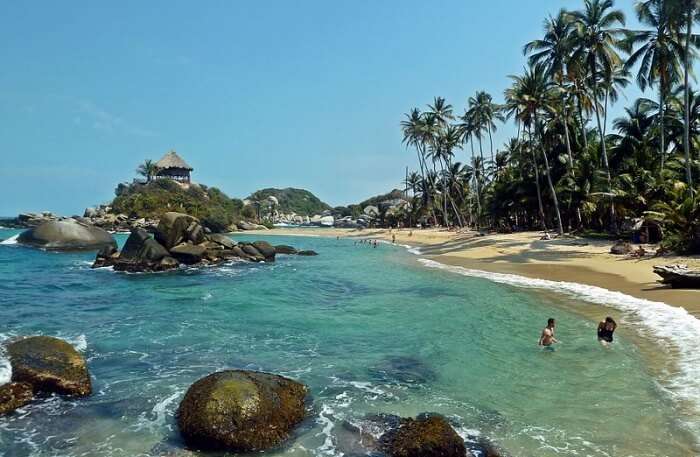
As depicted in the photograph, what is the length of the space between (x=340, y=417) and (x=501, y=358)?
520 cm

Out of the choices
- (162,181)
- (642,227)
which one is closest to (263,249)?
A: (642,227)

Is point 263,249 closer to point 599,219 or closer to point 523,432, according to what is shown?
point 599,219

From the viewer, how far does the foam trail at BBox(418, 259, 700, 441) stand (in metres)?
8.78

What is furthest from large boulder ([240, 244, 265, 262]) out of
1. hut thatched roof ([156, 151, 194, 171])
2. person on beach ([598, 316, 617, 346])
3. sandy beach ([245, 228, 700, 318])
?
hut thatched roof ([156, 151, 194, 171])

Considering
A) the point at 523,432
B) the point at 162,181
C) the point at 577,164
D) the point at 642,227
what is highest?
the point at 162,181

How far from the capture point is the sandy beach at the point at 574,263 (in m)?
18.6

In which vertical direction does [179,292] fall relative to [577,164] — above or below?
below

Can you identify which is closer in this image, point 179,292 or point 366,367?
point 366,367

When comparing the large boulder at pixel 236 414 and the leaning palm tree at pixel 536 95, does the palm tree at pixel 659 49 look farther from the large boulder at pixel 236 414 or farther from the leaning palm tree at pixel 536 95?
the large boulder at pixel 236 414

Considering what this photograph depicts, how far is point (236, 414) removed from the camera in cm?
728

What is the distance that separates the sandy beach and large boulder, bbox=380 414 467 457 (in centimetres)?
1136

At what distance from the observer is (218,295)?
72.5 feet

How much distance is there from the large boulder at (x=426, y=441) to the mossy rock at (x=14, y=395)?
685cm

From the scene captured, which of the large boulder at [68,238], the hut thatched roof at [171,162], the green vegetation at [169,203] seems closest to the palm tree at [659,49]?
the large boulder at [68,238]
